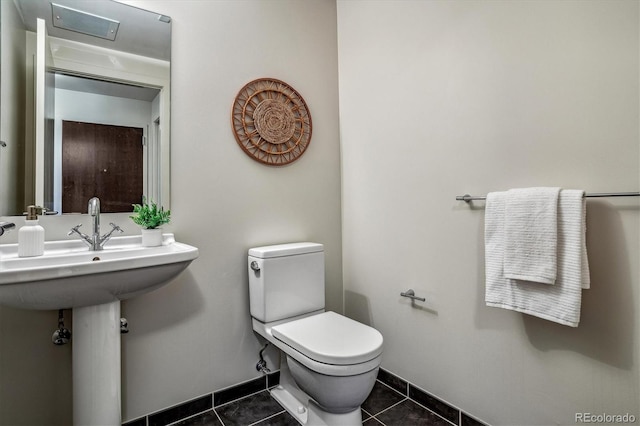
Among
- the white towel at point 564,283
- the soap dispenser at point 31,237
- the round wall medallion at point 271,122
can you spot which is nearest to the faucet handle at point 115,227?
the soap dispenser at point 31,237

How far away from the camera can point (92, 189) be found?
4.74 ft

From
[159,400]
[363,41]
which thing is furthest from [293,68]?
[159,400]

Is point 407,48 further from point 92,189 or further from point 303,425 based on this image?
point 303,425

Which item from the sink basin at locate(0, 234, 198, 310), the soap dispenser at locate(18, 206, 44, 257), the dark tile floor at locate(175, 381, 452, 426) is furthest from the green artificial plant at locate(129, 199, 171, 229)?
the dark tile floor at locate(175, 381, 452, 426)

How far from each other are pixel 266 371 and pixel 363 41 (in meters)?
2.00

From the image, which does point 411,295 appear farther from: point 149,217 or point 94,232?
point 94,232

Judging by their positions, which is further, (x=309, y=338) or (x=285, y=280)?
(x=285, y=280)

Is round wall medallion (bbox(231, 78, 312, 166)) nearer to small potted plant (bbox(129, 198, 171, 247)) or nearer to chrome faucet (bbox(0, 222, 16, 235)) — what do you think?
small potted plant (bbox(129, 198, 171, 247))

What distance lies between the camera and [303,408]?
1.62 m

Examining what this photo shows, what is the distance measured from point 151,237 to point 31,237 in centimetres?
39

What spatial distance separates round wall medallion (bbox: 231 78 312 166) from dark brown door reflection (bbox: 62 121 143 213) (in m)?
0.51

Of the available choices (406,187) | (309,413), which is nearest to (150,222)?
(309,413)

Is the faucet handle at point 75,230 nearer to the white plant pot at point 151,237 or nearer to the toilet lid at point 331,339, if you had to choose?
the white plant pot at point 151,237

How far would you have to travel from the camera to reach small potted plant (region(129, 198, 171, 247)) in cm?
143
